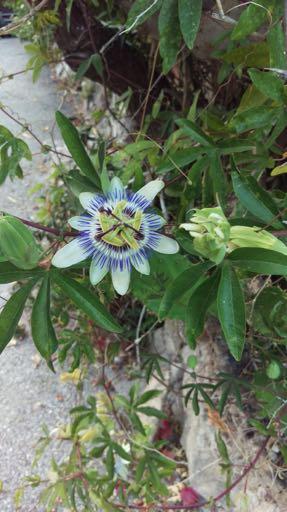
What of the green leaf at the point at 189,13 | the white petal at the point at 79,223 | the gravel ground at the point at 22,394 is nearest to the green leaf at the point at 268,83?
the green leaf at the point at 189,13

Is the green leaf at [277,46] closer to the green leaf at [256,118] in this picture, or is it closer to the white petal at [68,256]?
the green leaf at [256,118]

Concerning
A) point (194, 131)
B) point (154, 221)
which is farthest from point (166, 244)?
point (194, 131)

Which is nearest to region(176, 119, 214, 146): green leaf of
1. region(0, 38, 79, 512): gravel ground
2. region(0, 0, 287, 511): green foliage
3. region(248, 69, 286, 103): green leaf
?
region(0, 0, 287, 511): green foliage

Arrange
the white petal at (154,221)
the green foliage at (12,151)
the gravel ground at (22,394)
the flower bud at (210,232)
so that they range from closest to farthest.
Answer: the flower bud at (210,232) → the white petal at (154,221) → the green foliage at (12,151) → the gravel ground at (22,394)

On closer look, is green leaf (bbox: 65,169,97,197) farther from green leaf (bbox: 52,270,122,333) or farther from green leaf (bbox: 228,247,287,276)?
green leaf (bbox: 228,247,287,276)

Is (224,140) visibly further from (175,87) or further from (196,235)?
(175,87)

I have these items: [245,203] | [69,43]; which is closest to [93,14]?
[69,43]
